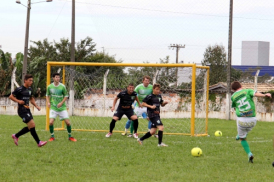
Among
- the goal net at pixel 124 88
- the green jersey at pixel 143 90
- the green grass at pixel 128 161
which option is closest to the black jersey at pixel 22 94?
the green grass at pixel 128 161

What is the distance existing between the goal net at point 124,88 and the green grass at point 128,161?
4429mm

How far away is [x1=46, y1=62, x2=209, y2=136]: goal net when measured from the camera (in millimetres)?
17391

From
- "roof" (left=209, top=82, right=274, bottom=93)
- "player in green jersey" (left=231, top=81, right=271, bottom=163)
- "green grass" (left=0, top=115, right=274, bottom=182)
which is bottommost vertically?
"green grass" (left=0, top=115, right=274, bottom=182)

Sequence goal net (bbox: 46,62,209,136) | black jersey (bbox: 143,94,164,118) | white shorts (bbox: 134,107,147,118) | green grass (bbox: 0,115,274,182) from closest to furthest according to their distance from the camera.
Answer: green grass (bbox: 0,115,274,182) → black jersey (bbox: 143,94,164,118) → white shorts (bbox: 134,107,147,118) → goal net (bbox: 46,62,209,136)

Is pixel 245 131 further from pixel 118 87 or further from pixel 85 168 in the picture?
pixel 118 87

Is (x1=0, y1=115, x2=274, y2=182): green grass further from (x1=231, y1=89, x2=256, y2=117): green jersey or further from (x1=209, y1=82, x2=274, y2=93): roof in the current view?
(x1=209, y1=82, x2=274, y2=93): roof

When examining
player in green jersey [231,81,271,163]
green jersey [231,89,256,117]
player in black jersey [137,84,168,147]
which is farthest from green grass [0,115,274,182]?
green jersey [231,89,256,117]

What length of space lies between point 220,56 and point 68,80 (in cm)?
2308

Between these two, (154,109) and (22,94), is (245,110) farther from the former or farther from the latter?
(22,94)

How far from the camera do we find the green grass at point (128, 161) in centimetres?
748

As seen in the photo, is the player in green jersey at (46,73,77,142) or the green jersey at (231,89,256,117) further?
the player in green jersey at (46,73,77,142)

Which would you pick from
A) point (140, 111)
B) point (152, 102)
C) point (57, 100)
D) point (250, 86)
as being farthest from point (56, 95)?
point (250, 86)

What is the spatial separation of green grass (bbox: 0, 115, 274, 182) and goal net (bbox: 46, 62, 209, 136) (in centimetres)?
443

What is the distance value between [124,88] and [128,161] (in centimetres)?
1057
